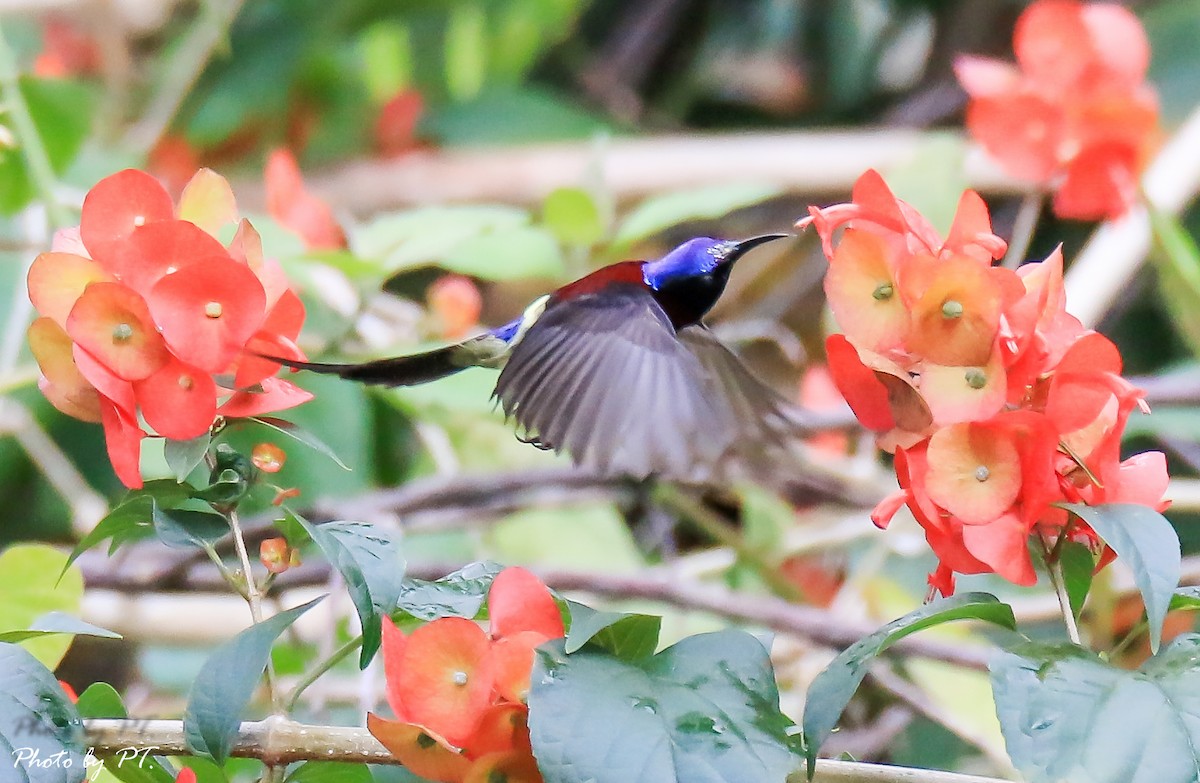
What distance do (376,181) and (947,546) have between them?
1612 mm

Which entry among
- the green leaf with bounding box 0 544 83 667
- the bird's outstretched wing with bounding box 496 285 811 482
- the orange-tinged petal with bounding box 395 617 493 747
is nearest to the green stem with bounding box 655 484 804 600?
the bird's outstretched wing with bounding box 496 285 811 482

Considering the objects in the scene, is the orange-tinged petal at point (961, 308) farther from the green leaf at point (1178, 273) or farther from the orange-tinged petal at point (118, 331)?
the green leaf at point (1178, 273)

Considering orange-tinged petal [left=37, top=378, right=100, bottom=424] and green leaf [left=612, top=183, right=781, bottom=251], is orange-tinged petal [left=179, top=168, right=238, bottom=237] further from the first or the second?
green leaf [left=612, top=183, right=781, bottom=251]

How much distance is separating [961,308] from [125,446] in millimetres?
341

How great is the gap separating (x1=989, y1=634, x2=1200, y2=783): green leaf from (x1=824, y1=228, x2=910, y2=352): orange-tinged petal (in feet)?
0.44

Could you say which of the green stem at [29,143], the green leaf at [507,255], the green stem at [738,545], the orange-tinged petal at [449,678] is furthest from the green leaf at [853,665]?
the green stem at [738,545]

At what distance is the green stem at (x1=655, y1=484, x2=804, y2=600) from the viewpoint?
4.58ft

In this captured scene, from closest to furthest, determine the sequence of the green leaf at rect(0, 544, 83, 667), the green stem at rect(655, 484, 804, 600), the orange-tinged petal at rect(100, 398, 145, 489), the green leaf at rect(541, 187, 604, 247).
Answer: the orange-tinged petal at rect(100, 398, 145, 489)
the green leaf at rect(0, 544, 83, 667)
the green leaf at rect(541, 187, 604, 247)
the green stem at rect(655, 484, 804, 600)

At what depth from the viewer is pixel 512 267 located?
3.75 ft

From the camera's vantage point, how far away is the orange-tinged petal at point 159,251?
1.69ft

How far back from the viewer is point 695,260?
985mm

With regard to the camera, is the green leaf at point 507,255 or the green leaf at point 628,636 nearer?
the green leaf at point 628,636

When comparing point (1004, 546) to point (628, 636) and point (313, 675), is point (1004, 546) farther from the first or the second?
point (313, 675)

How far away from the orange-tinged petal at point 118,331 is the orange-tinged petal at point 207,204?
0.24 feet
